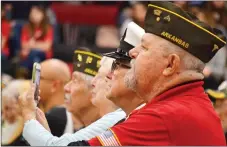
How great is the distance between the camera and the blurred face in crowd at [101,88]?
472 centimetres

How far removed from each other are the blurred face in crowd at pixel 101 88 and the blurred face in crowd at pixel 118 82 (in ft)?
1.50

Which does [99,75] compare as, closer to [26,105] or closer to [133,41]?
[133,41]

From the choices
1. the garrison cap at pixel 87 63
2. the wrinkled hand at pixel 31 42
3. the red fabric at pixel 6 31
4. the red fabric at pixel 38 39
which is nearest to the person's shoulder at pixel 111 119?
the garrison cap at pixel 87 63

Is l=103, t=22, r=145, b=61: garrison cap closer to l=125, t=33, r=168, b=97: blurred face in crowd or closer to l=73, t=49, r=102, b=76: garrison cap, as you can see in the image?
l=125, t=33, r=168, b=97: blurred face in crowd

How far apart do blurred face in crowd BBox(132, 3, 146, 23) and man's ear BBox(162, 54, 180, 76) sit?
678 cm

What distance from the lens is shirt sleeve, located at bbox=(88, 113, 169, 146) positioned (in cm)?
299

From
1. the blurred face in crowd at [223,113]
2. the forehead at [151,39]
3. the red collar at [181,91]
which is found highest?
the forehead at [151,39]

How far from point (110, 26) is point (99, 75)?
613 centimetres

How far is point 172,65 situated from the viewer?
10.7 ft

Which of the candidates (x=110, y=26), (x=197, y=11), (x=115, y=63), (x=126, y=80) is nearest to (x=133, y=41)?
(x=115, y=63)

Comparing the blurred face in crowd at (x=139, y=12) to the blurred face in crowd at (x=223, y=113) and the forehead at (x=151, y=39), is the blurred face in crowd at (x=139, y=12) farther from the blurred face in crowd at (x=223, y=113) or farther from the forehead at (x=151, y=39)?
the forehead at (x=151, y=39)

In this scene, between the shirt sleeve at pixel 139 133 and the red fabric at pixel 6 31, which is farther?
the red fabric at pixel 6 31

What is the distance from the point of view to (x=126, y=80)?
11.1 ft

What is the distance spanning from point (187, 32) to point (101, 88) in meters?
1.66
